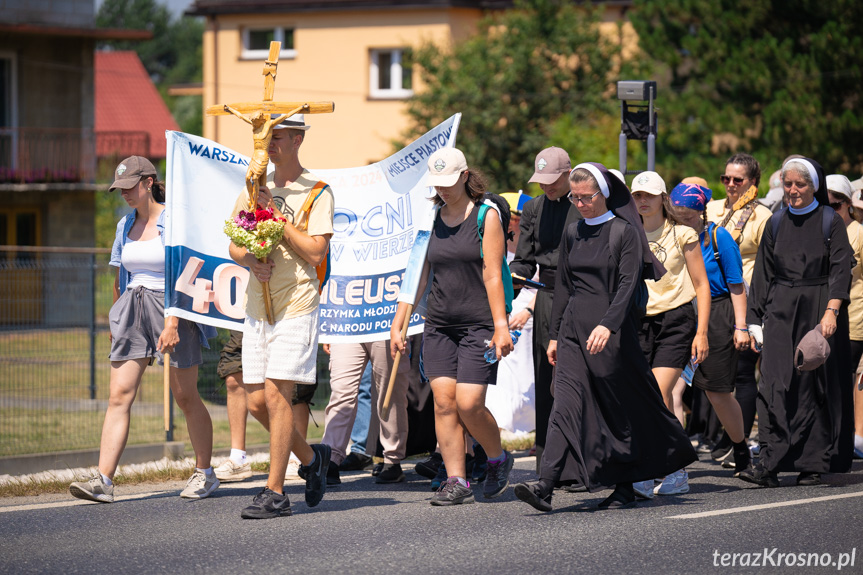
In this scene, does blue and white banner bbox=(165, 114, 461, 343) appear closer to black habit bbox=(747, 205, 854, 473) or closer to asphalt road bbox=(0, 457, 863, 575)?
asphalt road bbox=(0, 457, 863, 575)

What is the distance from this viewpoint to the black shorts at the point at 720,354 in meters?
8.38

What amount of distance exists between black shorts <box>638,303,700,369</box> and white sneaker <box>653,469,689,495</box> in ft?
2.37

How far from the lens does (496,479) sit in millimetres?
7594

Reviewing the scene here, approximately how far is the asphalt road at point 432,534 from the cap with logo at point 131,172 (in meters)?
1.99

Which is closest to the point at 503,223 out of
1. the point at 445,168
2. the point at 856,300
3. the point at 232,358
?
the point at 445,168

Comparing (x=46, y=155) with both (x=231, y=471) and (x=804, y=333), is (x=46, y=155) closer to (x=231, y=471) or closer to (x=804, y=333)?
(x=231, y=471)

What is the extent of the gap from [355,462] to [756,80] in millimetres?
15572

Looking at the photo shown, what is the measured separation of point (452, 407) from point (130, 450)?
4.18 metres

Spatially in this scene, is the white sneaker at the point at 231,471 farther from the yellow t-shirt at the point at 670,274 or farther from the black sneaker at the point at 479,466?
the yellow t-shirt at the point at 670,274

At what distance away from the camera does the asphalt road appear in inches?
227

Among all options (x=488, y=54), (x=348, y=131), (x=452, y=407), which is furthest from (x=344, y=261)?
(x=348, y=131)

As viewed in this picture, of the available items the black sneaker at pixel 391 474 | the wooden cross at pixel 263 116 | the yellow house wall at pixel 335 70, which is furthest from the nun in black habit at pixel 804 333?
the yellow house wall at pixel 335 70

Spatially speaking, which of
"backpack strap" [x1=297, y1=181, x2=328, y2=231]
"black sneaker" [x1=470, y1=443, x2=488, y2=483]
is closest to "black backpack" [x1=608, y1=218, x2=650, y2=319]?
"black sneaker" [x1=470, y1=443, x2=488, y2=483]

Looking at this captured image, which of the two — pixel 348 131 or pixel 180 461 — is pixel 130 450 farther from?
pixel 348 131
